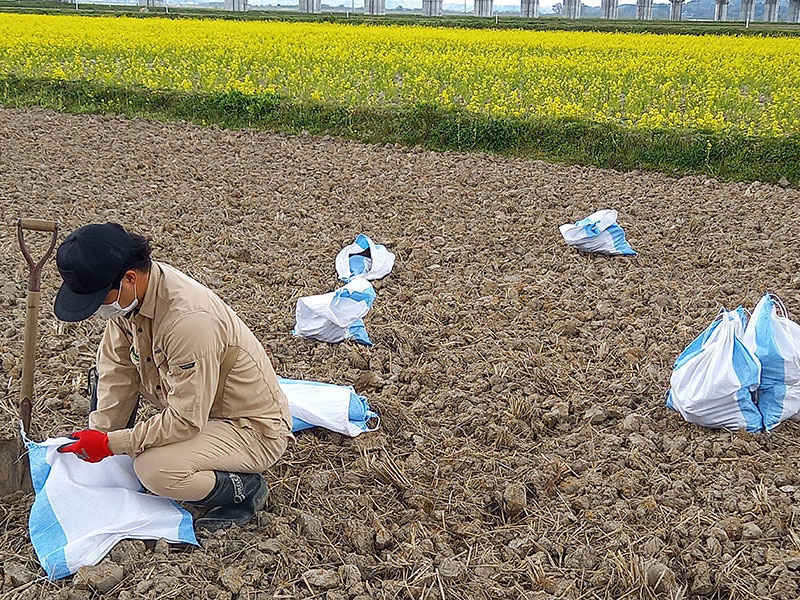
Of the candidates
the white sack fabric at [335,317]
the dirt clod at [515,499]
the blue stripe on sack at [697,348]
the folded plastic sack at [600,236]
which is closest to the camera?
the dirt clod at [515,499]

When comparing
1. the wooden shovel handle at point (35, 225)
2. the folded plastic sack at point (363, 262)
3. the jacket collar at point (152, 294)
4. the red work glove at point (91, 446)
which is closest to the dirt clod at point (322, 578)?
the red work glove at point (91, 446)

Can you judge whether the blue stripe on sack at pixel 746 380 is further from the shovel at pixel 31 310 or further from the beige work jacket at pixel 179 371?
the shovel at pixel 31 310

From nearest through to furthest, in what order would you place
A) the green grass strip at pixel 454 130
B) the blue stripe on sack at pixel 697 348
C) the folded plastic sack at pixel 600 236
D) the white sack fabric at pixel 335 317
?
the blue stripe on sack at pixel 697 348 < the white sack fabric at pixel 335 317 < the folded plastic sack at pixel 600 236 < the green grass strip at pixel 454 130

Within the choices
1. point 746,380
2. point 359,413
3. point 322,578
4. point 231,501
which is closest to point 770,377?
point 746,380

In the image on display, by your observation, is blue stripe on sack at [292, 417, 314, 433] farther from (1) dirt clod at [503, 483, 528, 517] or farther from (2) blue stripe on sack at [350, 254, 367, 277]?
(2) blue stripe on sack at [350, 254, 367, 277]

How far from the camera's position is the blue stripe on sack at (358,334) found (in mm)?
4301

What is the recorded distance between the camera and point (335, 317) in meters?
4.25

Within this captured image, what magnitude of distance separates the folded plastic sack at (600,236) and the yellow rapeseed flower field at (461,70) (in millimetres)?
3640

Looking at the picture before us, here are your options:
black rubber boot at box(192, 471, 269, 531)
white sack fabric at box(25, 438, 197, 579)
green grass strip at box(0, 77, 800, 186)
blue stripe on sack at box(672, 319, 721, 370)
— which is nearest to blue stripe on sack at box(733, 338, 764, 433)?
blue stripe on sack at box(672, 319, 721, 370)

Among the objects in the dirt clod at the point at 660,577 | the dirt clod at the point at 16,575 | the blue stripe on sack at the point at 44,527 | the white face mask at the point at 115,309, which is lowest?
the dirt clod at the point at 660,577

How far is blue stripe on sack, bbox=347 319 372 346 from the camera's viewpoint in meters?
4.30

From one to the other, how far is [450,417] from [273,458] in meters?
1.03

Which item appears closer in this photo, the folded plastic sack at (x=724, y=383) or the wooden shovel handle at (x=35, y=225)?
the wooden shovel handle at (x=35, y=225)

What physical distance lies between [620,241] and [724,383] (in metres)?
2.55
